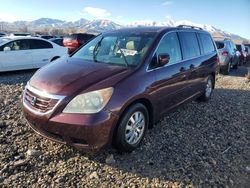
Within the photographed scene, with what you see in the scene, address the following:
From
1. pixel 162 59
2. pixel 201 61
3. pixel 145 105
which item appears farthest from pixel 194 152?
pixel 201 61

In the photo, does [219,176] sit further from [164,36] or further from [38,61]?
[38,61]

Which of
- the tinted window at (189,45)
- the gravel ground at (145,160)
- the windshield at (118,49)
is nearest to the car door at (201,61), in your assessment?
the tinted window at (189,45)

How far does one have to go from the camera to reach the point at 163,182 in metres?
3.54

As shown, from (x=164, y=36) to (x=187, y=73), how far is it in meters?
1.01

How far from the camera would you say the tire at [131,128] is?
3.80 m

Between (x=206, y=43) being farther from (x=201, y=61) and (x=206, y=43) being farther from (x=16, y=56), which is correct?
(x=16, y=56)

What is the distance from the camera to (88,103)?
3.52 metres

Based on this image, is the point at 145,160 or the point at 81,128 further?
the point at 145,160

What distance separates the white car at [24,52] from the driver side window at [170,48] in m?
7.34

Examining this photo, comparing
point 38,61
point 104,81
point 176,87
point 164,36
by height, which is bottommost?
point 38,61

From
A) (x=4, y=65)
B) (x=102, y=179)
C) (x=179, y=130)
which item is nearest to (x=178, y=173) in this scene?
(x=102, y=179)

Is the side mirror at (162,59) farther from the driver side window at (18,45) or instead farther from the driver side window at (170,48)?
the driver side window at (18,45)

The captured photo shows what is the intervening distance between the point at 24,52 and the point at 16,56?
39 centimetres

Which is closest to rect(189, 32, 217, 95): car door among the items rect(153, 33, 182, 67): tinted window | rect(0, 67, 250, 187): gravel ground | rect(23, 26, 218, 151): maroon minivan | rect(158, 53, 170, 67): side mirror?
rect(23, 26, 218, 151): maroon minivan
